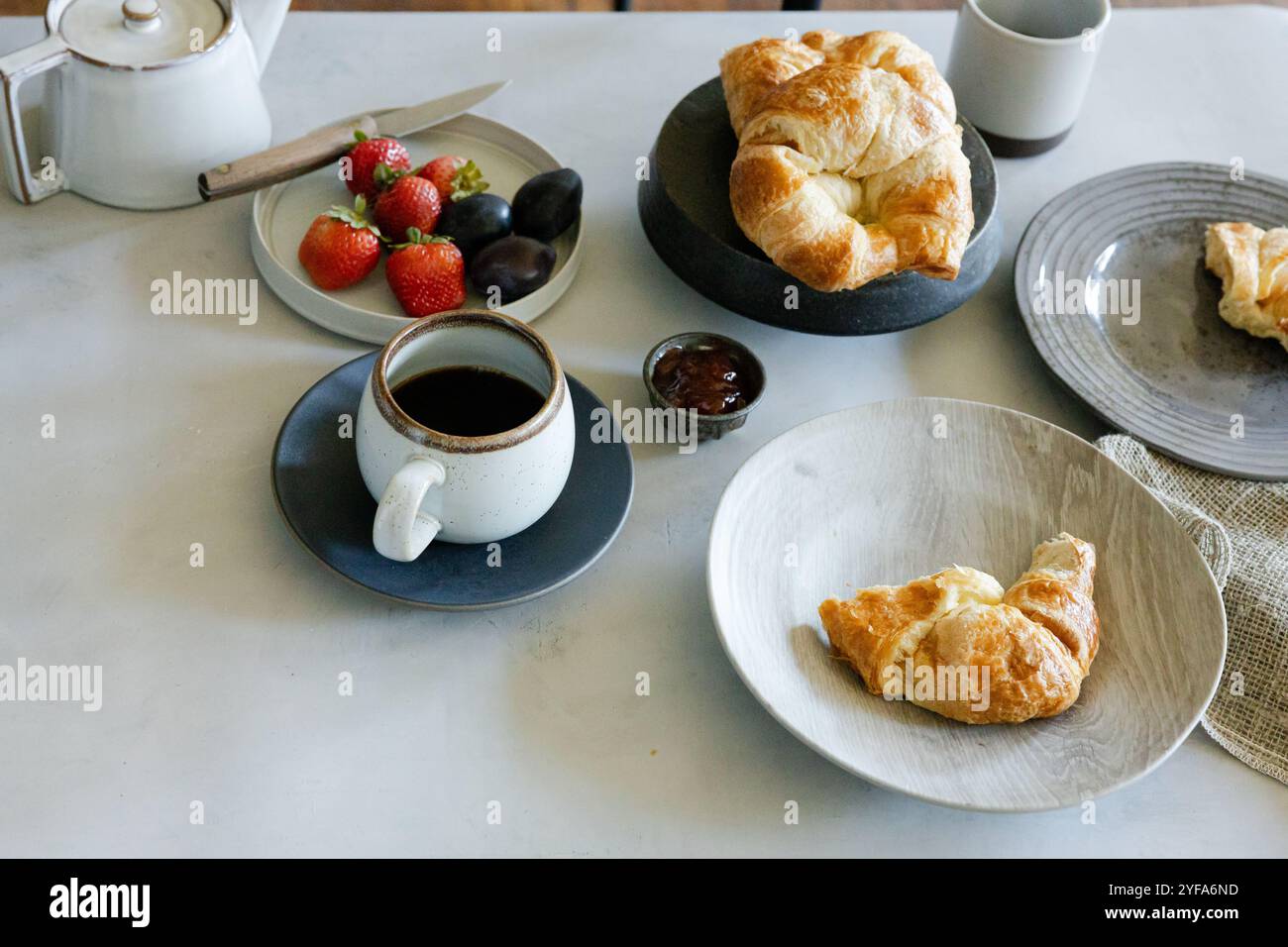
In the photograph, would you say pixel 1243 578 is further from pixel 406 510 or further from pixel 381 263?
pixel 381 263

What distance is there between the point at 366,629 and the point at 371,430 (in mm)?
159

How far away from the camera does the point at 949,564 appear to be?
3.30 ft

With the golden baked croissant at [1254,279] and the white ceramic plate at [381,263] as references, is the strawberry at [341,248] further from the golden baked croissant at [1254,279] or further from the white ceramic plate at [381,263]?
the golden baked croissant at [1254,279]

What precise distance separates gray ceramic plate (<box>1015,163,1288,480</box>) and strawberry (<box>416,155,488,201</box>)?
55 centimetres

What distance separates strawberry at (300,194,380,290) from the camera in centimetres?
111

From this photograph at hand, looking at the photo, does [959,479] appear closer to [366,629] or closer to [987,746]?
[987,746]

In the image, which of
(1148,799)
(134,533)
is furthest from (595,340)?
(1148,799)

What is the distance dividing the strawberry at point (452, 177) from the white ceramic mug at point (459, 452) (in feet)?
0.91

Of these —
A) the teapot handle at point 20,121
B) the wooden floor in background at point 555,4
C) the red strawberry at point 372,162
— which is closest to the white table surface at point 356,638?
the teapot handle at point 20,121

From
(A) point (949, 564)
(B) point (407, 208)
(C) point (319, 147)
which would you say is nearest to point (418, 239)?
(B) point (407, 208)

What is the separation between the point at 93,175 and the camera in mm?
1180

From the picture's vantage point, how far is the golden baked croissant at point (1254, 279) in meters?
1.17

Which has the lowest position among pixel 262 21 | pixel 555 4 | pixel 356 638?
pixel 555 4

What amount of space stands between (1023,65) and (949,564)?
60cm
